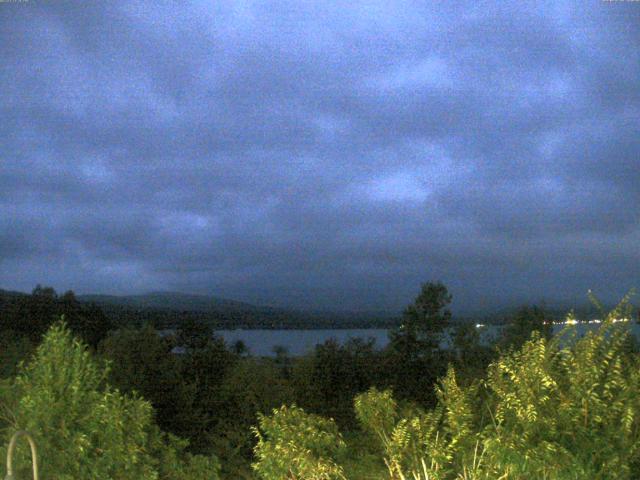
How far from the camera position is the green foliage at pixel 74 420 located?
584 cm

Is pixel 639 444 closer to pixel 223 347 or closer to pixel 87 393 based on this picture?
pixel 87 393

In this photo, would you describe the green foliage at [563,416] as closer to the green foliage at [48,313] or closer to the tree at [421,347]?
the tree at [421,347]

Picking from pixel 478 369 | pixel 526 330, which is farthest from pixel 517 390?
pixel 526 330

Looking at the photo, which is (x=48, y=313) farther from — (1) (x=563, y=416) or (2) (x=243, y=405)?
(1) (x=563, y=416)

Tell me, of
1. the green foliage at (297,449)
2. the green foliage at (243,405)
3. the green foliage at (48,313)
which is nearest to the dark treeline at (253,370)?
the green foliage at (243,405)

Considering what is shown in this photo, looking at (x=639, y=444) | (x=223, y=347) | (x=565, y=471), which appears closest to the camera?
(x=565, y=471)

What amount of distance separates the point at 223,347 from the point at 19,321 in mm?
11151

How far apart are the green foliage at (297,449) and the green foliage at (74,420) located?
104 cm

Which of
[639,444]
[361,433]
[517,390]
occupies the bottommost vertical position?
[361,433]

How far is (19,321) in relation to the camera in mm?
20094

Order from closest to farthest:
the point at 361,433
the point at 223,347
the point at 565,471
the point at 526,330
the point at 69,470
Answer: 1. the point at 565,471
2. the point at 69,470
3. the point at 361,433
4. the point at 223,347
5. the point at 526,330

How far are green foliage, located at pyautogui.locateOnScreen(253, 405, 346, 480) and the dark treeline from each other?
0.40 m

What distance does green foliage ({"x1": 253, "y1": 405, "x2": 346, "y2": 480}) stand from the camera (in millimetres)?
6348

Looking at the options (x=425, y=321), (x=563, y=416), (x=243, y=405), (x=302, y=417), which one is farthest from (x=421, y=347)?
(x=563, y=416)
